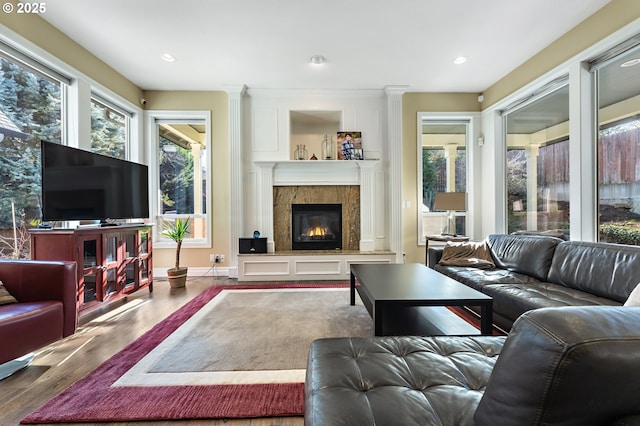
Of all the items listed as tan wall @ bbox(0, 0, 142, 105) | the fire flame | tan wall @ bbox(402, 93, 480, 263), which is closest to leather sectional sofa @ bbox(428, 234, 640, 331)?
tan wall @ bbox(402, 93, 480, 263)

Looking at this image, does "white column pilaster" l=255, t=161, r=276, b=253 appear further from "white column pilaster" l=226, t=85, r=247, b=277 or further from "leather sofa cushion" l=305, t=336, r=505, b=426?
"leather sofa cushion" l=305, t=336, r=505, b=426

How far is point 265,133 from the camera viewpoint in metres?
4.37

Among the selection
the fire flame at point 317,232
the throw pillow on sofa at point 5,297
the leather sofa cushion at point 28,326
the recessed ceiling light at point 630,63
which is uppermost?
the recessed ceiling light at point 630,63

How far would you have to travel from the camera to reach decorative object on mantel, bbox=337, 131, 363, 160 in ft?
14.2

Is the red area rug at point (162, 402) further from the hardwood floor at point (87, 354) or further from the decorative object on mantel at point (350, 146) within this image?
the decorative object on mantel at point (350, 146)

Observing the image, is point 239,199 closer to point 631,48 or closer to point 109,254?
point 109,254

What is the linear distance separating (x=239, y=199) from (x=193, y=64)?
1818 mm

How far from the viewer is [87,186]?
2.81 m

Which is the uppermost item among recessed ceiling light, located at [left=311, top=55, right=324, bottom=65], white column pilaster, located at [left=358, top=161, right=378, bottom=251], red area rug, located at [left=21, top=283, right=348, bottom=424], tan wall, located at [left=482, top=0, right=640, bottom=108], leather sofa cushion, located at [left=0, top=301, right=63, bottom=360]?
recessed ceiling light, located at [left=311, top=55, right=324, bottom=65]

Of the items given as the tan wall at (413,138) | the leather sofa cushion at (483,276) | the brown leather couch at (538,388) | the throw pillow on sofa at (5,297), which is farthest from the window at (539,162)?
the throw pillow on sofa at (5,297)

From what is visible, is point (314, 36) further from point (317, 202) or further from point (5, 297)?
point (5, 297)

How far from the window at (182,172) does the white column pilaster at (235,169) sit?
499 millimetres

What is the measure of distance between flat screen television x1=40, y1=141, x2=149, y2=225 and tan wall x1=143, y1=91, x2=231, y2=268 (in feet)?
3.39

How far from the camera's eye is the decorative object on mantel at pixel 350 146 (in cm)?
433
